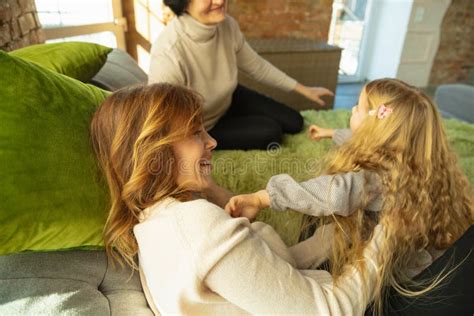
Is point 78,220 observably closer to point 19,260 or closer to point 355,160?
→ point 19,260

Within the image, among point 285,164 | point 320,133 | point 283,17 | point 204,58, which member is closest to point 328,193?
point 285,164

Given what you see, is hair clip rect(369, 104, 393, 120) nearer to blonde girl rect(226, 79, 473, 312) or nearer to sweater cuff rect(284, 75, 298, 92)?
blonde girl rect(226, 79, 473, 312)

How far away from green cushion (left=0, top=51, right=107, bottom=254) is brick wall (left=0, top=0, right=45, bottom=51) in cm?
63

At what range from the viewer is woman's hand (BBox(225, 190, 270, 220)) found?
2.63ft

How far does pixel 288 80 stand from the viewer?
5.75 feet

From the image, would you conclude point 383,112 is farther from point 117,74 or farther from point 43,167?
point 117,74

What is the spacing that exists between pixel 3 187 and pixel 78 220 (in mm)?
132

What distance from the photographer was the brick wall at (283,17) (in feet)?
9.96

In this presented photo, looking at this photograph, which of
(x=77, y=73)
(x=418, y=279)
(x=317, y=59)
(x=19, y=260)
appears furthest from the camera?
(x=317, y=59)

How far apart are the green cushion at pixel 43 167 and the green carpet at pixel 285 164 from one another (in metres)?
0.57

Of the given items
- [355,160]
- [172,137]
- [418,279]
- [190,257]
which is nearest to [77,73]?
[172,137]

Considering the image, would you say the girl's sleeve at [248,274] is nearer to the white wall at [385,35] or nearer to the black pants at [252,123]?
the black pants at [252,123]

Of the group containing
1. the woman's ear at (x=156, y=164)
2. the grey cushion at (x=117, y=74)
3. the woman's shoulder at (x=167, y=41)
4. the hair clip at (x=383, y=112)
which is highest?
the woman's shoulder at (x=167, y=41)

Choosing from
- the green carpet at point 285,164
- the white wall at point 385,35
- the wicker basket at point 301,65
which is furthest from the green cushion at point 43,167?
the white wall at point 385,35
